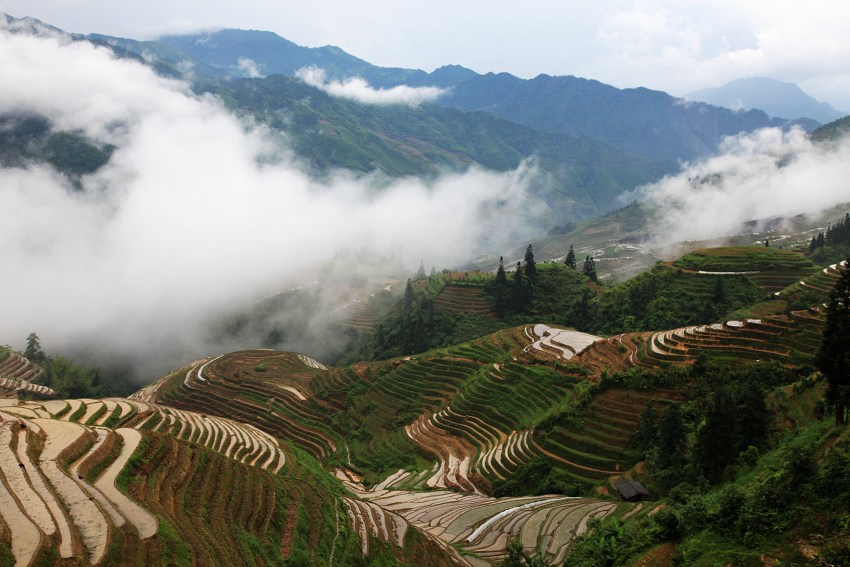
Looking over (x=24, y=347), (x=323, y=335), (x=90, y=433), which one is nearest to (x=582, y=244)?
(x=323, y=335)

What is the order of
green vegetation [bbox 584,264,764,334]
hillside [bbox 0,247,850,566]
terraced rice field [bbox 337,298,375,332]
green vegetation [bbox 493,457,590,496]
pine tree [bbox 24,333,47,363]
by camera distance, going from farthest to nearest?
terraced rice field [bbox 337,298,375,332] → pine tree [bbox 24,333,47,363] → green vegetation [bbox 584,264,764,334] → green vegetation [bbox 493,457,590,496] → hillside [bbox 0,247,850,566]

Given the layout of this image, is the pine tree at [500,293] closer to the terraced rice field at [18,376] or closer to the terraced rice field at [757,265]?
the terraced rice field at [757,265]

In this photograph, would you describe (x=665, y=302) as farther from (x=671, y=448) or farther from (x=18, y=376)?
(x=18, y=376)

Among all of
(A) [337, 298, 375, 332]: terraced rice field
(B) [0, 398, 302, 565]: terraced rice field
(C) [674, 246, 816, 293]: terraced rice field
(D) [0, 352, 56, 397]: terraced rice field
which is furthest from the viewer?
(A) [337, 298, 375, 332]: terraced rice field

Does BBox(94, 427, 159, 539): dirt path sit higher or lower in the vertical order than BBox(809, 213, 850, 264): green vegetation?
lower

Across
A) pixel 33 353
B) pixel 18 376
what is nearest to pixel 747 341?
Result: pixel 18 376

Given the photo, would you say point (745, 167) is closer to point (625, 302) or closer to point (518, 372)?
point (625, 302)

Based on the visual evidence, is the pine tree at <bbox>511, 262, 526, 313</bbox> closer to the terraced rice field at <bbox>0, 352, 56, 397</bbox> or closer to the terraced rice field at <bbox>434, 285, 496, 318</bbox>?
the terraced rice field at <bbox>434, 285, 496, 318</bbox>

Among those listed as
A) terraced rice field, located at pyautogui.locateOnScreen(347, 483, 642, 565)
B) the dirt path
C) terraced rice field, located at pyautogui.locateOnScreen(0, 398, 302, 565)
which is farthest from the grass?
terraced rice field, located at pyautogui.locateOnScreen(347, 483, 642, 565)
